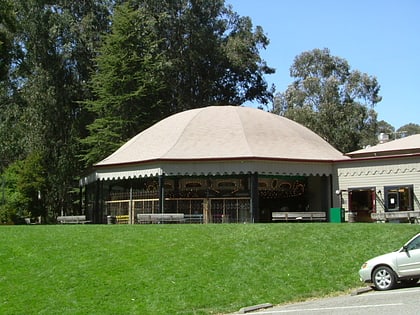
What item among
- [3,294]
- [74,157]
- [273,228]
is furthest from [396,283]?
[74,157]

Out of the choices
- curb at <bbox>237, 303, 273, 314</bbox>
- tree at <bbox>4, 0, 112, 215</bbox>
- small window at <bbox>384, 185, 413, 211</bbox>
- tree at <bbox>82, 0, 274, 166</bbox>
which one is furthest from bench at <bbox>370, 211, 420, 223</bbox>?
tree at <bbox>4, 0, 112, 215</bbox>

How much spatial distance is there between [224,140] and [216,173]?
3110 millimetres

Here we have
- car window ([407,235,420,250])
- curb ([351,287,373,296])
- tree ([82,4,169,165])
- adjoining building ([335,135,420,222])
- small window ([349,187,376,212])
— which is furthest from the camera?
tree ([82,4,169,165])

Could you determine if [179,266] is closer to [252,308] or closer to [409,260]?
[252,308]

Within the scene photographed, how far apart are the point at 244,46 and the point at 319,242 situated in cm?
4140

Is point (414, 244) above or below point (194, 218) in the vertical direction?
below

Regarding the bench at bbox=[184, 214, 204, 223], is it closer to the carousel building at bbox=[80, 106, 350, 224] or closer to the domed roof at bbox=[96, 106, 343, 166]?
the carousel building at bbox=[80, 106, 350, 224]

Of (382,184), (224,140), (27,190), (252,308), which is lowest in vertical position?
(252,308)

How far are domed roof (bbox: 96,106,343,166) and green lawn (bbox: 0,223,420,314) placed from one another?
35.7 feet

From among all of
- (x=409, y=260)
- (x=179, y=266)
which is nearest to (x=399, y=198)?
(x=409, y=260)

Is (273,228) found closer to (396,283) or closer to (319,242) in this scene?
(319,242)

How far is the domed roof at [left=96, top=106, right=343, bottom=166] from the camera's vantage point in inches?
1331

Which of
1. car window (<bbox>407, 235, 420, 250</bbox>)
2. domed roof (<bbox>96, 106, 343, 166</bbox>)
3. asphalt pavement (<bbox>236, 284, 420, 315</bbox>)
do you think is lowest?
asphalt pavement (<bbox>236, 284, 420, 315</bbox>)

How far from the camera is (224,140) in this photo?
35.4 m
